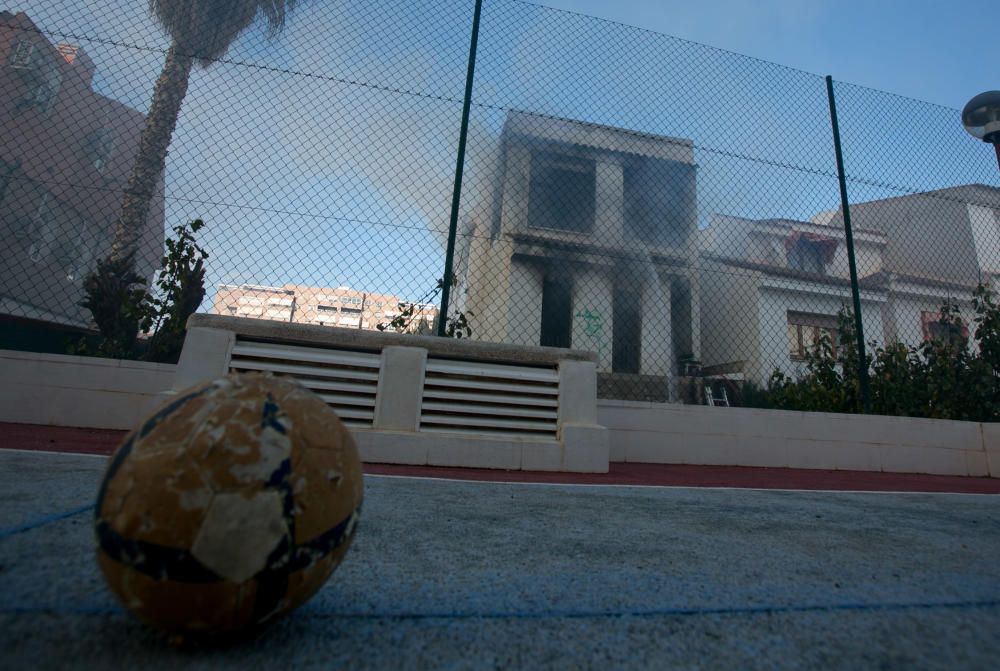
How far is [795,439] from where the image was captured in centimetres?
619

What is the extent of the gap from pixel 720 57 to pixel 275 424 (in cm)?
741

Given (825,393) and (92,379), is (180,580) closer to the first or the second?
(92,379)

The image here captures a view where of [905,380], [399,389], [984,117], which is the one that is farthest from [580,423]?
[984,117]

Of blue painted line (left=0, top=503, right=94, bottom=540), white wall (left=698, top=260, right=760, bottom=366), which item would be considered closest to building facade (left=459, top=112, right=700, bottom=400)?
white wall (left=698, top=260, right=760, bottom=366)

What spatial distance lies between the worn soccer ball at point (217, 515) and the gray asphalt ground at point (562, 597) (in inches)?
4.2

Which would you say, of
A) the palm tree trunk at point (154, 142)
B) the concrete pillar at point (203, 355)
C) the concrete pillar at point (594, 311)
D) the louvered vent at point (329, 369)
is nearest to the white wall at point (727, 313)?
the concrete pillar at point (594, 311)

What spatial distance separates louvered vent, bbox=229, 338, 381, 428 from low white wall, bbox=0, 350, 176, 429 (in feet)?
3.96

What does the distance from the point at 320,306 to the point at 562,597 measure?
154 inches

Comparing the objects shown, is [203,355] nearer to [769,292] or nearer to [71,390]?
[71,390]

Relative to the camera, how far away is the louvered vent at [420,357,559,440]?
473 centimetres

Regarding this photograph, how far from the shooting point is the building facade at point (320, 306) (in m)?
4.72

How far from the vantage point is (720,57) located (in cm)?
655

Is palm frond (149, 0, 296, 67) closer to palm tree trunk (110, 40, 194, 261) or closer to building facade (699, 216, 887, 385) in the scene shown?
palm tree trunk (110, 40, 194, 261)

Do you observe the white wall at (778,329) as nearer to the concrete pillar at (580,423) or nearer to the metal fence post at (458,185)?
the concrete pillar at (580,423)
